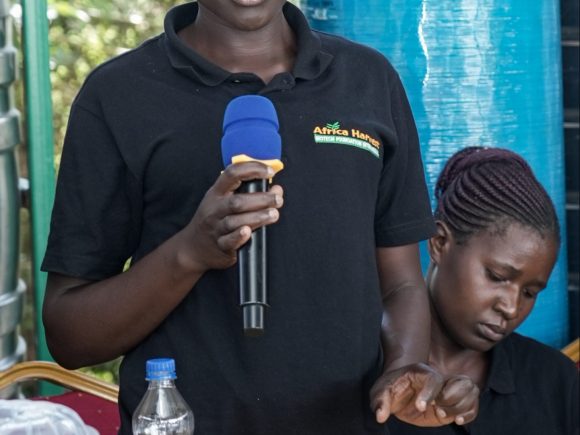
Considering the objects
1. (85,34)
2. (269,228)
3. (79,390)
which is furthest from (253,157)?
(85,34)

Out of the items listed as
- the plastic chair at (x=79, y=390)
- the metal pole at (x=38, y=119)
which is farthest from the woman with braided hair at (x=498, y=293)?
the metal pole at (x=38, y=119)

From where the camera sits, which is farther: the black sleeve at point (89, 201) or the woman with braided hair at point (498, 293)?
the woman with braided hair at point (498, 293)

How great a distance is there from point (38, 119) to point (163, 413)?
5.37 feet

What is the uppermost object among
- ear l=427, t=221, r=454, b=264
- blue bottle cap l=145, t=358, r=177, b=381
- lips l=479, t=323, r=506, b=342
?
ear l=427, t=221, r=454, b=264

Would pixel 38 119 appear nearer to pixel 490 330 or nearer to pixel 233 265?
pixel 490 330

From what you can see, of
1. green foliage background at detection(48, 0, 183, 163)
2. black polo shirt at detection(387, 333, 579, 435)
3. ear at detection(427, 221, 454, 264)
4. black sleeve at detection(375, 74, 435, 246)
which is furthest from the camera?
green foliage background at detection(48, 0, 183, 163)

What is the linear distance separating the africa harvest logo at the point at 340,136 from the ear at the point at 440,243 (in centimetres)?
87

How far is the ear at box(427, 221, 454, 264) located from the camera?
254 centimetres

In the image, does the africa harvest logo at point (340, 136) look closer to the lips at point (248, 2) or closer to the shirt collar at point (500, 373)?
the lips at point (248, 2)

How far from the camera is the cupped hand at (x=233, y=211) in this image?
131 centimetres

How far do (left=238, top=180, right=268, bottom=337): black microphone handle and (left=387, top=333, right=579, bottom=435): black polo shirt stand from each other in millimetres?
1113

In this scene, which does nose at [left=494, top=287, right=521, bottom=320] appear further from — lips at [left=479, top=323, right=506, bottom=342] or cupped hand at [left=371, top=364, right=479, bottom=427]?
cupped hand at [left=371, top=364, right=479, bottom=427]

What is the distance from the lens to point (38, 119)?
9.95 ft

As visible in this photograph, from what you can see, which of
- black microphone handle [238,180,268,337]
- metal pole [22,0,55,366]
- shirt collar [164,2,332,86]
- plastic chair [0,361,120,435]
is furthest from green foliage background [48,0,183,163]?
black microphone handle [238,180,268,337]
